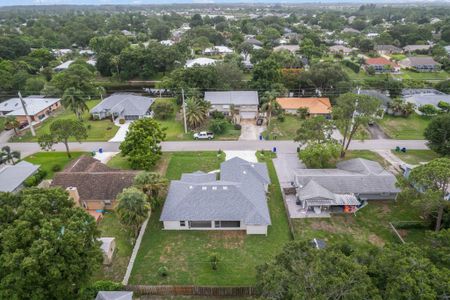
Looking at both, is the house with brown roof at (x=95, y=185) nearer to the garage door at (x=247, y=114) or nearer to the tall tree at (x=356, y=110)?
the tall tree at (x=356, y=110)

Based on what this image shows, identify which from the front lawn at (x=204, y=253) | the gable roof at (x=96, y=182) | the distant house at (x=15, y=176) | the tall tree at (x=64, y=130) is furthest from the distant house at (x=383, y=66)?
the distant house at (x=15, y=176)

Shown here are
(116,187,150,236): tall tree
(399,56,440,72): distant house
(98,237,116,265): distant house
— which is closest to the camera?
(98,237,116,265): distant house

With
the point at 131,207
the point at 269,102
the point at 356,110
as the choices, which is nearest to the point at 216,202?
the point at 131,207

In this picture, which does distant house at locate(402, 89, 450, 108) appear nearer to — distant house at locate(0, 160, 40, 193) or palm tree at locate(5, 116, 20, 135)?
distant house at locate(0, 160, 40, 193)

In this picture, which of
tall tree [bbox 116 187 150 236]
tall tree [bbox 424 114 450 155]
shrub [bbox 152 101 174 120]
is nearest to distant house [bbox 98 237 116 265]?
tall tree [bbox 116 187 150 236]

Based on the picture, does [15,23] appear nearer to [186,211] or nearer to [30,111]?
[30,111]

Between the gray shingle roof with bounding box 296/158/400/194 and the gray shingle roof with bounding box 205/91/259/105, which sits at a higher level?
the gray shingle roof with bounding box 205/91/259/105
